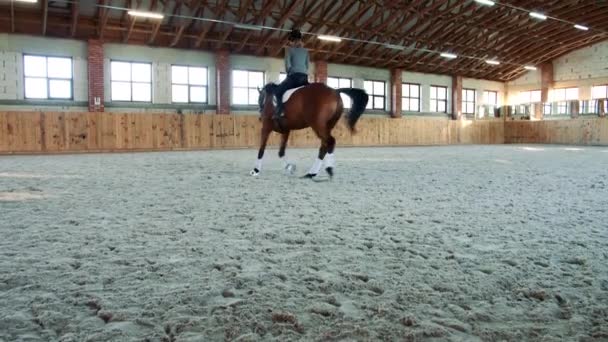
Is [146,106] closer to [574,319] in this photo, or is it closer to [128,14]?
[128,14]

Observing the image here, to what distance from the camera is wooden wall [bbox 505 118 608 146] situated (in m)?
24.5

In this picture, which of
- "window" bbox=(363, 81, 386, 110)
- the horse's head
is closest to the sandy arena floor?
the horse's head

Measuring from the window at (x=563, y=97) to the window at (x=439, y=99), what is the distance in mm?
6804

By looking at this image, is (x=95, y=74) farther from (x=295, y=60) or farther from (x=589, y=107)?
(x=589, y=107)

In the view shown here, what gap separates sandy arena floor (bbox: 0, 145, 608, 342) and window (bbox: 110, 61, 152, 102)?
14.6 metres

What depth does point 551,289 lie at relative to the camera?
73.4 inches

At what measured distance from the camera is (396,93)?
82.6 feet

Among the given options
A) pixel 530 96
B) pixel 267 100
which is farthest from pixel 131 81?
pixel 530 96

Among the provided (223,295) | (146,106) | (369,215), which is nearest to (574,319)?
(223,295)

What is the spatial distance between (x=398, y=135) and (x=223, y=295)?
920 inches

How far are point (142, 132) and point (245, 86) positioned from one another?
18.2 ft

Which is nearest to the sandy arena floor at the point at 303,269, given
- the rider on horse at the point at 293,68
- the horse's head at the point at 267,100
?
the rider on horse at the point at 293,68

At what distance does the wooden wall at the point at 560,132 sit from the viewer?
2445 cm

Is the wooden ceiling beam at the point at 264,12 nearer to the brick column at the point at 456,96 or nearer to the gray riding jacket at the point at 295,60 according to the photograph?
the gray riding jacket at the point at 295,60
